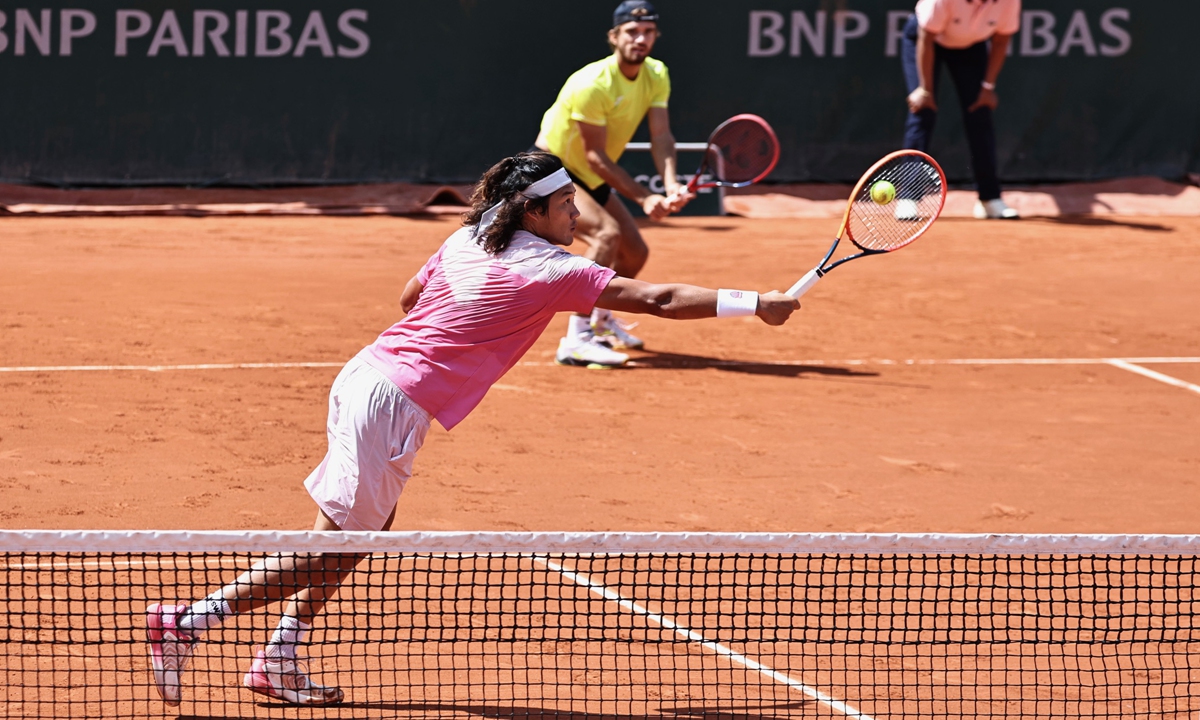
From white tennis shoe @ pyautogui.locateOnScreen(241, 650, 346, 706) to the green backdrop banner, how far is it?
10746 mm

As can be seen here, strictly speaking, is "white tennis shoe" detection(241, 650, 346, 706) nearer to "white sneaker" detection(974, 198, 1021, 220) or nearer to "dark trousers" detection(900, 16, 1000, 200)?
"dark trousers" detection(900, 16, 1000, 200)

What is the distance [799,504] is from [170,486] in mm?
2434

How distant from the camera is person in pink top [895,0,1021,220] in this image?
13.2 meters

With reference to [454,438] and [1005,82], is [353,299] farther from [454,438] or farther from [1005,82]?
[1005,82]

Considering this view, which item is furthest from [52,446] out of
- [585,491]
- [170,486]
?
[585,491]

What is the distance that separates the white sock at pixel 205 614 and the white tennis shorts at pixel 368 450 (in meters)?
0.36

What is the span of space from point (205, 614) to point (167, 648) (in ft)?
0.41

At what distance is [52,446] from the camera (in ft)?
21.1

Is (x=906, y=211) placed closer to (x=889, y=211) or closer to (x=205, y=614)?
(x=889, y=211)

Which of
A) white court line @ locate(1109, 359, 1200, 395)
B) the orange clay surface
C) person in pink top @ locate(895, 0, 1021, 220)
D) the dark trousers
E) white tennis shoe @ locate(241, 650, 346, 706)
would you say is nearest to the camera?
white tennis shoe @ locate(241, 650, 346, 706)

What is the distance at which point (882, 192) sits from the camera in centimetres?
534

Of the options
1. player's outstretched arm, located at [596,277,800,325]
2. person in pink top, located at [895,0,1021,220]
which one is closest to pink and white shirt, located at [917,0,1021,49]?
person in pink top, located at [895,0,1021,220]

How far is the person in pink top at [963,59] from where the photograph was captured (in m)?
13.2

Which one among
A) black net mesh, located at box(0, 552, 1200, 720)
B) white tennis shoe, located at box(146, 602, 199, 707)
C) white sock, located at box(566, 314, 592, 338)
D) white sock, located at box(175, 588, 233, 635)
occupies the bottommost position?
white sock, located at box(566, 314, 592, 338)
